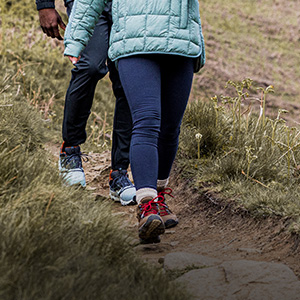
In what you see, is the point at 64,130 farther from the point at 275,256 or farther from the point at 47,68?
the point at 47,68

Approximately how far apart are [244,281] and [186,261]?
1.10 ft

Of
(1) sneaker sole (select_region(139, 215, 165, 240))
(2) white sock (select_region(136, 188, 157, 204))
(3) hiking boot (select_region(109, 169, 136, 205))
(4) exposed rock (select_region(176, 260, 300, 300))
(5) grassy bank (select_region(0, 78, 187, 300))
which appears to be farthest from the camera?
(3) hiking boot (select_region(109, 169, 136, 205))

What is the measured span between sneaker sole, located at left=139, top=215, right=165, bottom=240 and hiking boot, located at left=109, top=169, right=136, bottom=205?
2.88ft

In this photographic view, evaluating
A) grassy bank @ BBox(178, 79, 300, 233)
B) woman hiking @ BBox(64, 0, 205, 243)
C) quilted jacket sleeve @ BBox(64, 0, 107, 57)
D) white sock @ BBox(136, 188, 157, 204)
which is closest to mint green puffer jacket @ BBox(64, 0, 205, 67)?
woman hiking @ BBox(64, 0, 205, 243)

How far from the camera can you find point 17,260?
1682 mm

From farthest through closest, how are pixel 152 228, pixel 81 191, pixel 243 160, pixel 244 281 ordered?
pixel 243 160 < pixel 81 191 < pixel 152 228 < pixel 244 281

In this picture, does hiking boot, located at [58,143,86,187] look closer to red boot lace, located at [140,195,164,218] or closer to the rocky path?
the rocky path

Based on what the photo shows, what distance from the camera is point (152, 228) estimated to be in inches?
92.5

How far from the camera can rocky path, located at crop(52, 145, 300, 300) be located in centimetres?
196

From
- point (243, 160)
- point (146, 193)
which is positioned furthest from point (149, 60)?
point (243, 160)

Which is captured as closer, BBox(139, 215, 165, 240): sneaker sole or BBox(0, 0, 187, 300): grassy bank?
BBox(0, 0, 187, 300): grassy bank

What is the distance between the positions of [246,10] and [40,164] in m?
10.3

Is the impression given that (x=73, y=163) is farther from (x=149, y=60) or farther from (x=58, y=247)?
(x=58, y=247)

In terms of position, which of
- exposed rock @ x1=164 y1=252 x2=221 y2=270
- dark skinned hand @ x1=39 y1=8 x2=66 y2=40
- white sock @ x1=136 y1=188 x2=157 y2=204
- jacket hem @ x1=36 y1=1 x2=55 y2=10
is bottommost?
exposed rock @ x1=164 y1=252 x2=221 y2=270
